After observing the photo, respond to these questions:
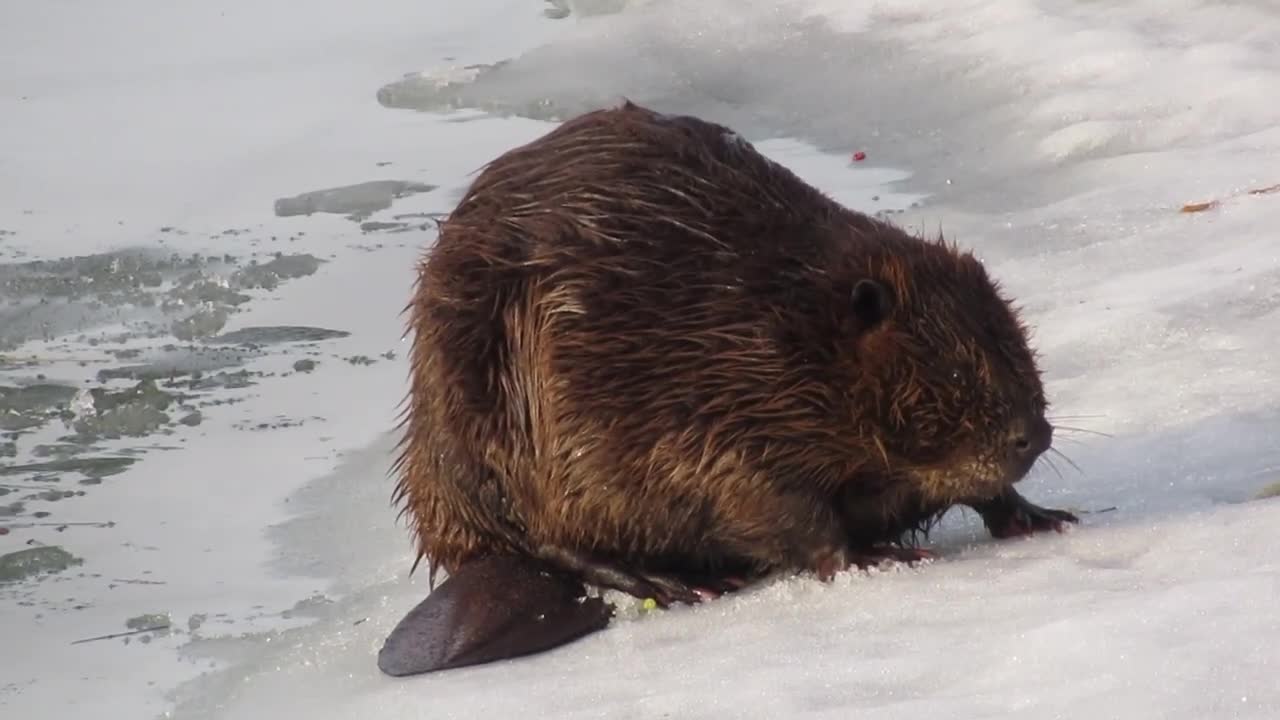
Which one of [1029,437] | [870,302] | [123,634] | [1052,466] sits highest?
[870,302]

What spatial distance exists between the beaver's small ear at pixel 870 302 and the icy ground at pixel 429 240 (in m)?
0.42

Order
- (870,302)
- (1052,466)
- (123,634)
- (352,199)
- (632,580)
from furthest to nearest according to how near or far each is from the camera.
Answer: (352,199) < (123,634) < (1052,466) < (632,580) < (870,302)

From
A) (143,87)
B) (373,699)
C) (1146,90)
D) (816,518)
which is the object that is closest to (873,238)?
(816,518)

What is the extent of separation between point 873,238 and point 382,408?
7.13ft

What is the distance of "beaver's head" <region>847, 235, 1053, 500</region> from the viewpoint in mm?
3193

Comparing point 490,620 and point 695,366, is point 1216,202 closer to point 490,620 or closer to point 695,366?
point 695,366

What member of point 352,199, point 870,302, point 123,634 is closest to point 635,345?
point 870,302

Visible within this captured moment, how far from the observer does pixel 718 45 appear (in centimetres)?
825

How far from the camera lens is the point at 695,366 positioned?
→ 323cm

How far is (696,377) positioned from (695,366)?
18 mm

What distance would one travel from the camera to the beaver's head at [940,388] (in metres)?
3.19

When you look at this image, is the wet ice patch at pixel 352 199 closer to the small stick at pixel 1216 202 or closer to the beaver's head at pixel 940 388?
the small stick at pixel 1216 202

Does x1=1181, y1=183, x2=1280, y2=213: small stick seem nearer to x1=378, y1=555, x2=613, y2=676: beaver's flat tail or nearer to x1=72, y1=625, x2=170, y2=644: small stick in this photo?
x1=378, y1=555, x2=613, y2=676: beaver's flat tail

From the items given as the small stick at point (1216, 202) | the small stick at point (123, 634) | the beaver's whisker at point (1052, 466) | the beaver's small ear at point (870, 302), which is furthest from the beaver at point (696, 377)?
the small stick at point (1216, 202)
